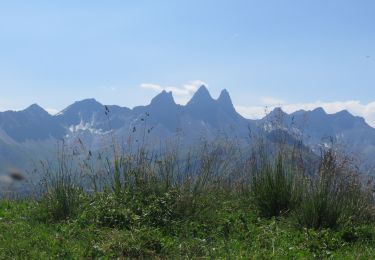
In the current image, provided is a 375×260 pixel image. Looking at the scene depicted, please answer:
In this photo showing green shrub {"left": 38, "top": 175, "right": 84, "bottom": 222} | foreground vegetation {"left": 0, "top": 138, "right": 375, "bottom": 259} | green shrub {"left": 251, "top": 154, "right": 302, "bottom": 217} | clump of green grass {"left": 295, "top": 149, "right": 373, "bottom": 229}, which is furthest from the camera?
green shrub {"left": 251, "top": 154, "right": 302, "bottom": 217}

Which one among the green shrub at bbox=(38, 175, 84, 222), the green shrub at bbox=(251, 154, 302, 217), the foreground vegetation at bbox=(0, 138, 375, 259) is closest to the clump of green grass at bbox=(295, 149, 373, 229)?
the foreground vegetation at bbox=(0, 138, 375, 259)

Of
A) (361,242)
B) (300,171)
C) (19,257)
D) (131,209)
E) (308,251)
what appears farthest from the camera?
(300,171)

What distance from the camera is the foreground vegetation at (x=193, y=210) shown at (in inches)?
272

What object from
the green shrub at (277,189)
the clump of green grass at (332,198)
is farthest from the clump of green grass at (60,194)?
the clump of green grass at (332,198)

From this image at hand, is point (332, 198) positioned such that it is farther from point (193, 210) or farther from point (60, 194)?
point (60, 194)

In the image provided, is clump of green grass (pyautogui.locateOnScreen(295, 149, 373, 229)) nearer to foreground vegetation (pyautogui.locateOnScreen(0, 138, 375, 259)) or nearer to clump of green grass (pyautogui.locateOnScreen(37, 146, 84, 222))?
foreground vegetation (pyautogui.locateOnScreen(0, 138, 375, 259))

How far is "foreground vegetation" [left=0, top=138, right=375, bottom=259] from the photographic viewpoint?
692cm

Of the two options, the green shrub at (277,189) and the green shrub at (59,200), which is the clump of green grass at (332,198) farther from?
the green shrub at (59,200)

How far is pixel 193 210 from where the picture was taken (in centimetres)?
873

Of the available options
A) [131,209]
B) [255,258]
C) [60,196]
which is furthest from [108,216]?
[255,258]

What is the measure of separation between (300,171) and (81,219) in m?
4.29

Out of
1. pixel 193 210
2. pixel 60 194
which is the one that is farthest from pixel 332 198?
pixel 60 194

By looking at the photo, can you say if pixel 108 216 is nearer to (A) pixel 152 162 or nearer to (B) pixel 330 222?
(A) pixel 152 162

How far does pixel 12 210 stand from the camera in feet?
31.2
